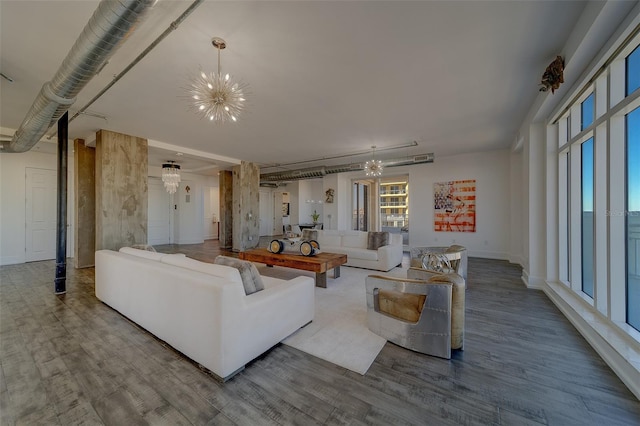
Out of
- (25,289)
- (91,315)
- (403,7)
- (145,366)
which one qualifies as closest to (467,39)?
(403,7)

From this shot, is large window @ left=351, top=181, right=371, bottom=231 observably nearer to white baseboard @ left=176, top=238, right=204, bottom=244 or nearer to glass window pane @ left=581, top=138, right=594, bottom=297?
white baseboard @ left=176, top=238, right=204, bottom=244

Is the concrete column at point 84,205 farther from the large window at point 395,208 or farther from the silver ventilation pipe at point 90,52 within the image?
the large window at point 395,208

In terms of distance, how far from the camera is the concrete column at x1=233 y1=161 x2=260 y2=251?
770 centimetres

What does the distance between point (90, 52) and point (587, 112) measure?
209 inches

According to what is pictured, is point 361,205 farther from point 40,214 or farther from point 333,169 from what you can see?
point 40,214

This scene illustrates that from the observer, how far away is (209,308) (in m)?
1.84

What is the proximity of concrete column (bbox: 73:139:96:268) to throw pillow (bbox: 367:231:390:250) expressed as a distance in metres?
6.45

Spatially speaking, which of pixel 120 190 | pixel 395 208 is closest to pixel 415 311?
pixel 120 190

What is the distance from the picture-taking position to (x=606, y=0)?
169 centimetres

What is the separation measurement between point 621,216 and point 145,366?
4.52 meters

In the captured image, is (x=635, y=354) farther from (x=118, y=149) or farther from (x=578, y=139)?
(x=118, y=149)

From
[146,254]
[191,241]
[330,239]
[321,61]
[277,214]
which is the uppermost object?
[321,61]

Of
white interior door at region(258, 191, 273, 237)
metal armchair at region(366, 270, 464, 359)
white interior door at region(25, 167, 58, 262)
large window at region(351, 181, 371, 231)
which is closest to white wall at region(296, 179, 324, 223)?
white interior door at region(258, 191, 273, 237)

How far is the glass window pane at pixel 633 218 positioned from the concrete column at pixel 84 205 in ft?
28.8
